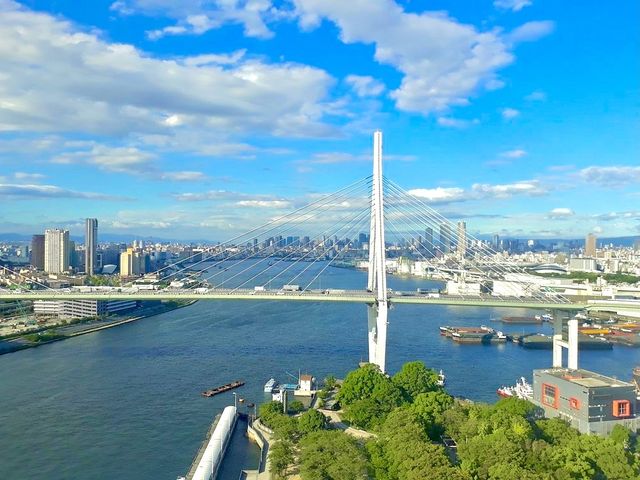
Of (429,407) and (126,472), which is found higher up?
(429,407)

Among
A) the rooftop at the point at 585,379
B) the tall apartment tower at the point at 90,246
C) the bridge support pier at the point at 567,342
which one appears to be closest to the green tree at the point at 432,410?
the rooftop at the point at 585,379

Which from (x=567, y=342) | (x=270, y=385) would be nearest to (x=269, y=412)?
(x=270, y=385)

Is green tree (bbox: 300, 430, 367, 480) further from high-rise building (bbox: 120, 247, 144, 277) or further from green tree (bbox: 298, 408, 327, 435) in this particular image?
high-rise building (bbox: 120, 247, 144, 277)

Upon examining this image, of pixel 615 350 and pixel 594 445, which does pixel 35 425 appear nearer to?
pixel 594 445

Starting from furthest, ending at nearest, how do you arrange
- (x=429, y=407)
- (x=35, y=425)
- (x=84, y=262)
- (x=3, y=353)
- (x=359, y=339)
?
(x=84, y=262) → (x=359, y=339) → (x=3, y=353) → (x=35, y=425) → (x=429, y=407)

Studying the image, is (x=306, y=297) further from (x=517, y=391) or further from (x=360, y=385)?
(x=517, y=391)

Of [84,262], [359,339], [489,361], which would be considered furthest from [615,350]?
[84,262]

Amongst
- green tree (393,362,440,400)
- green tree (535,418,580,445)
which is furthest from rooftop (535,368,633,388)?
green tree (393,362,440,400)

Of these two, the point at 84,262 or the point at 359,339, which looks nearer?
the point at 359,339
